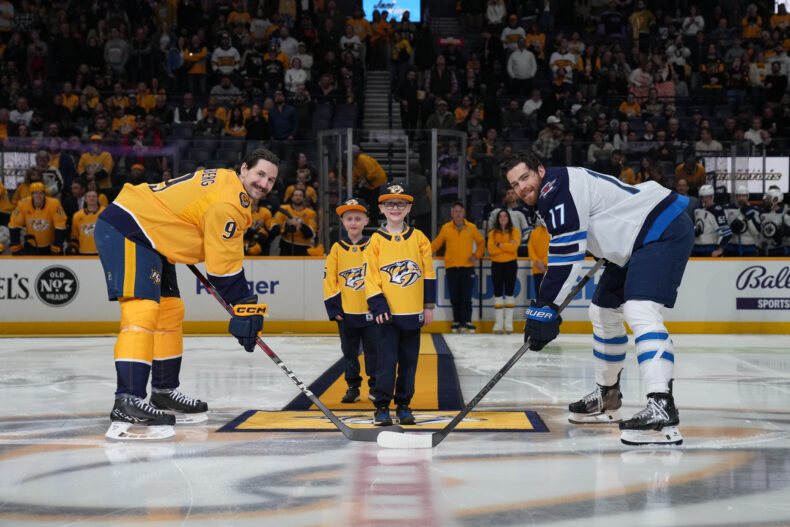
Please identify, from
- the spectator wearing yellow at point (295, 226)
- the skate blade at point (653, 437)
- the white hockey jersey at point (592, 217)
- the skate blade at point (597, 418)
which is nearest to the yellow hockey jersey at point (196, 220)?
the white hockey jersey at point (592, 217)

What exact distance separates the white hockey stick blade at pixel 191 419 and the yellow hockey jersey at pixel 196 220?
879mm

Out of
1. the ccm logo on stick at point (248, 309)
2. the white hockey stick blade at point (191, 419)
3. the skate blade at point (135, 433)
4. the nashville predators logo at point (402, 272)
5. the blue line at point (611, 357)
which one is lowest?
the white hockey stick blade at point (191, 419)

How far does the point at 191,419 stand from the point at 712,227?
318 inches

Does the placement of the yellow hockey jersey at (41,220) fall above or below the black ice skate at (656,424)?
above

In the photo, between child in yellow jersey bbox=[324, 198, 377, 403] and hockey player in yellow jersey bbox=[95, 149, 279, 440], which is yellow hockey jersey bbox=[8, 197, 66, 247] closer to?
child in yellow jersey bbox=[324, 198, 377, 403]

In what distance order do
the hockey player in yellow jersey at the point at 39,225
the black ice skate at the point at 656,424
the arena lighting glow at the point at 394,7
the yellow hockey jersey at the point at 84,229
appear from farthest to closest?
the arena lighting glow at the point at 394,7, the yellow hockey jersey at the point at 84,229, the hockey player in yellow jersey at the point at 39,225, the black ice skate at the point at 656,424

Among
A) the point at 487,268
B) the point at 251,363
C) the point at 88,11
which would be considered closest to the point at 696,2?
the point at 487,268

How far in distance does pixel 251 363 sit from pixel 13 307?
4.59 meters

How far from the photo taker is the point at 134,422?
4512mm

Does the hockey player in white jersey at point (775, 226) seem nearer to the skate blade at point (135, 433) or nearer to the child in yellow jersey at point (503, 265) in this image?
the child in yellow jersey at point (503, 265)

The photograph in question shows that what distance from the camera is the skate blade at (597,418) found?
4824 millimetres

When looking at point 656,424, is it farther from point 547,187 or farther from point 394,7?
point 394,7

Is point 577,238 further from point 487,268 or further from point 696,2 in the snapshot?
point 696,2

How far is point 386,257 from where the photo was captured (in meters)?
4.90
